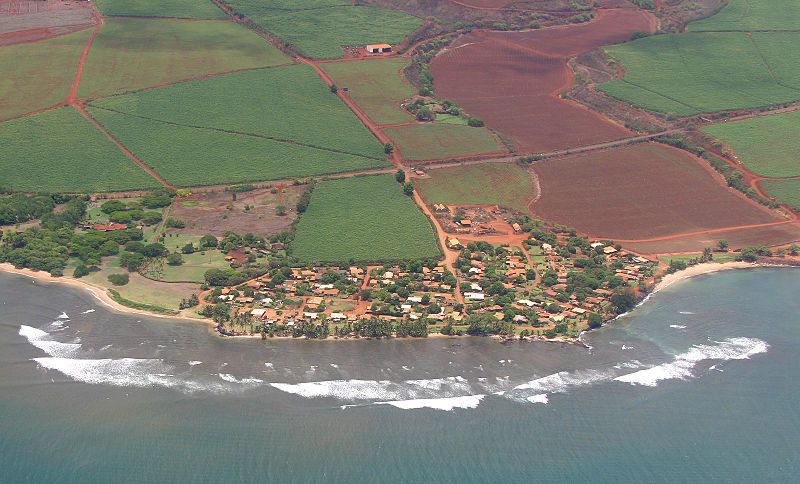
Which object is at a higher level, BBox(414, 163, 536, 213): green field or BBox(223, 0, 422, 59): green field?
BBox(223, 0, 422, 59): green field

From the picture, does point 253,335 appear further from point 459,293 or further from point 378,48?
point 378,48

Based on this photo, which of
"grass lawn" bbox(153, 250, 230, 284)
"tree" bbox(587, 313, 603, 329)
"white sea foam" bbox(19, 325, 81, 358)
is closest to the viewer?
"white sea foam" bbox(19, 325, 81, 358)

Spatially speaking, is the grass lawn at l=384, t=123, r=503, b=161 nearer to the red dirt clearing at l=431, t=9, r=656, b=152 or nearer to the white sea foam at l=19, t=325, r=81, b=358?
the red dirt clearing at l=431, t=9, r=656, b=152

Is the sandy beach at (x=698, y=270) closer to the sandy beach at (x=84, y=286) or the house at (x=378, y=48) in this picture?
the sandy beach at (x=84, y=286)

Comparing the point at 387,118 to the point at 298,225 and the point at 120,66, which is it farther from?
the point at 120,66

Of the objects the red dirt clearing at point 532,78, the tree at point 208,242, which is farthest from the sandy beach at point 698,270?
the tree at point 208,242

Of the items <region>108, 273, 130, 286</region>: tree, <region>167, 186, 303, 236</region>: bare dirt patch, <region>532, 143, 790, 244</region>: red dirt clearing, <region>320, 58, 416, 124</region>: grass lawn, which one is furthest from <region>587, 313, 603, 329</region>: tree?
<region>320, 58, 416, 124</region>: grass lawn

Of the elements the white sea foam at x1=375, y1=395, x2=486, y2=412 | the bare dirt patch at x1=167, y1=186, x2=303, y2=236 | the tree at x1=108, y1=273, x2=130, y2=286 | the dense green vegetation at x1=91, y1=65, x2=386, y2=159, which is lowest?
the white sea foam at x1=375, y1=395, x2=486, y2=412

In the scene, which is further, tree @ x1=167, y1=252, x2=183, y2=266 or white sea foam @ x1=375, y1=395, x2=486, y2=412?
tree @ x1=167, y1=252, x2=183, y2=266
